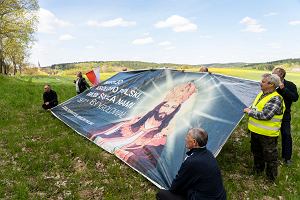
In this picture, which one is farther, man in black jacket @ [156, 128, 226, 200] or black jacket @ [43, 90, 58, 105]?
black jacket @ [43, 90, 58, 105]

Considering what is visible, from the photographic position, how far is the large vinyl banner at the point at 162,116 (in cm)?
964

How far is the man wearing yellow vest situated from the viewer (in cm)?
891

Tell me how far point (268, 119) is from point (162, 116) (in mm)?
3598

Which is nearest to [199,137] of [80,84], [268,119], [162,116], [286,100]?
[268,119]

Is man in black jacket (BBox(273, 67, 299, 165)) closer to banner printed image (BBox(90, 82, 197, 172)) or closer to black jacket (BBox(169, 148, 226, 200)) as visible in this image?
banner printed image (BBox(90, 82, 197, 172))

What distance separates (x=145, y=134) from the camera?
11297 mm

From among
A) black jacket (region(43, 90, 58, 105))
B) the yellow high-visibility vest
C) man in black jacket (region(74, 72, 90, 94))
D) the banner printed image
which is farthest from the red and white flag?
the yellow high-visibility vest

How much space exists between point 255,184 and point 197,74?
4.08m

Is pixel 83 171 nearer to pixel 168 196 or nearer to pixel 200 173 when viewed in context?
pixel 168 196

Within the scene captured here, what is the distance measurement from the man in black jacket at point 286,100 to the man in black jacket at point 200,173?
4075mm

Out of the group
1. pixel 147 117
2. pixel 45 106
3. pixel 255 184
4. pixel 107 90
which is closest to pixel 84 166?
pixel 147 117

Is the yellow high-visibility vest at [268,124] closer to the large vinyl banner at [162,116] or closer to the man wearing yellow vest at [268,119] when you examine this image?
the man wearing yellow vest at [268,119]

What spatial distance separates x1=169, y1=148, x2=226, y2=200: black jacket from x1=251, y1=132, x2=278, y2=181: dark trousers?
3.17 meters

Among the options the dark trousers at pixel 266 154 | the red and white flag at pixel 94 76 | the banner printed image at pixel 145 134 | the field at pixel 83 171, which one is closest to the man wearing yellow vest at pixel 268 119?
the dark trousers at pixel 266 154
